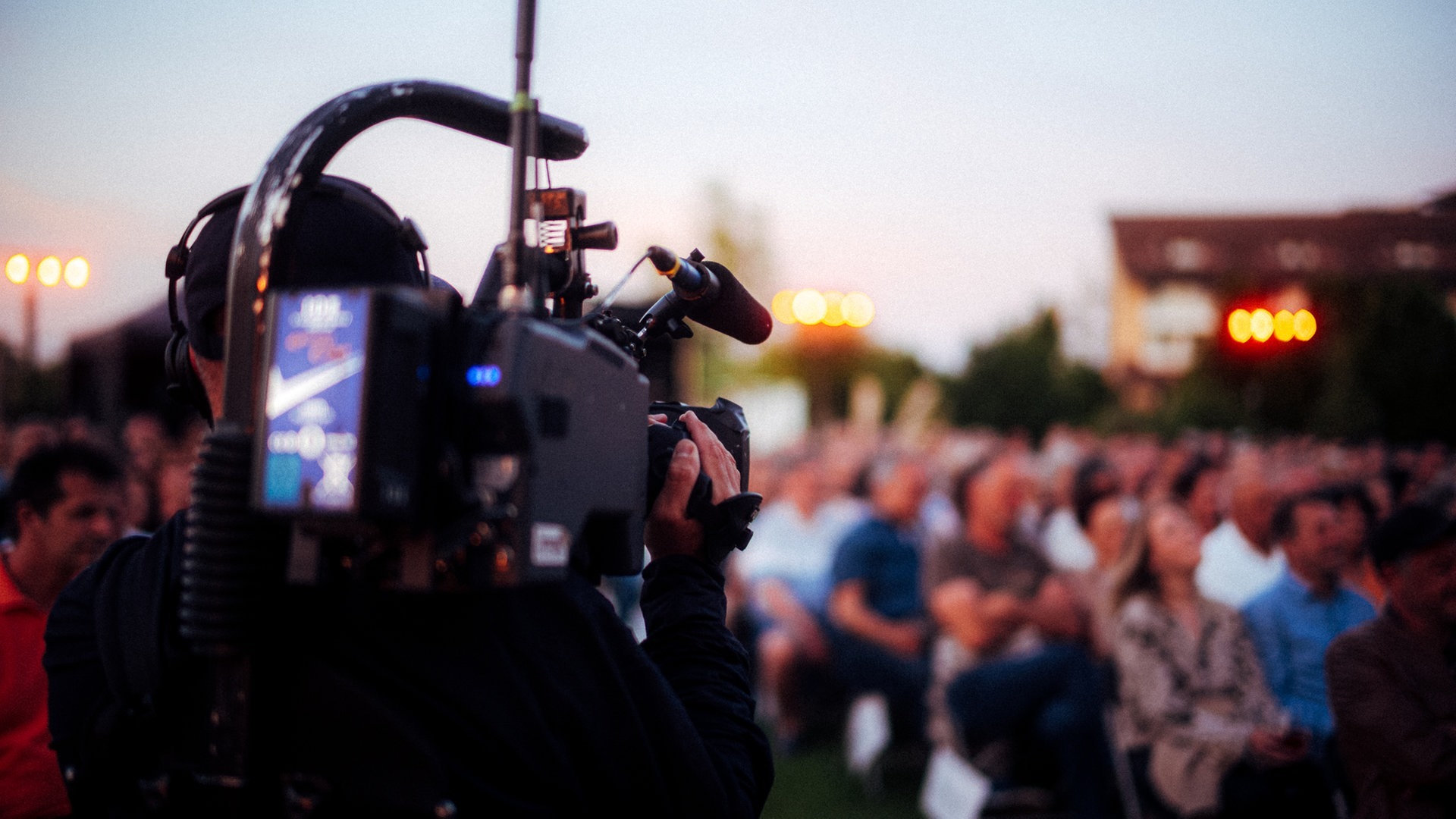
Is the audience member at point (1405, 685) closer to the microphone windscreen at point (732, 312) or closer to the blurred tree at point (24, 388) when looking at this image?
the microphone windscreen at point (732, 312)

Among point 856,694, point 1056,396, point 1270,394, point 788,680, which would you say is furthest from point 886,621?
point 1270,394

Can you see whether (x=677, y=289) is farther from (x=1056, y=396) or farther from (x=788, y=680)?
(x=1056, y=396)

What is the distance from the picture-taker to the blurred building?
57.6 m

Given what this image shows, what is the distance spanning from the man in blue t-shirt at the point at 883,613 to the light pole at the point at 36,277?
658cm

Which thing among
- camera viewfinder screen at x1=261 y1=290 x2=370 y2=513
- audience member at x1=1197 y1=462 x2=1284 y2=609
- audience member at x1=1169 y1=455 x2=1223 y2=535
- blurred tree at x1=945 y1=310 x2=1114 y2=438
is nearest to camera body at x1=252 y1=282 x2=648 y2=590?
camera viewfinder screen at x1=261 y1=290 x2=370 y2=513

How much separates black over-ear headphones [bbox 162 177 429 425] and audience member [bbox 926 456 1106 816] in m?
5.26

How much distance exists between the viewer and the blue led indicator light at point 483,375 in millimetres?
1049

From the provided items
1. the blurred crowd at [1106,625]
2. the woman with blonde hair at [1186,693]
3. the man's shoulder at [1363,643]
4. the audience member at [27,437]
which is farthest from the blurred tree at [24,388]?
the man's shoulder at [1363,643]

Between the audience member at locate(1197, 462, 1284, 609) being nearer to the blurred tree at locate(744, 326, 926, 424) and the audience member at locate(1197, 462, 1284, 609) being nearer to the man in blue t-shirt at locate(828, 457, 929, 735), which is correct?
the man in blue t-shirt at locate(828, 457, 929, 735)

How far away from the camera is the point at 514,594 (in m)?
1.33

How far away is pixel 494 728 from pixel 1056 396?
32.8 meters

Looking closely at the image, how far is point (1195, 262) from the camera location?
6044 cm

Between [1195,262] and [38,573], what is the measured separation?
212 feet

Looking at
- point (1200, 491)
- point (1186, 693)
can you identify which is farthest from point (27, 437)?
point (1200, 491)
